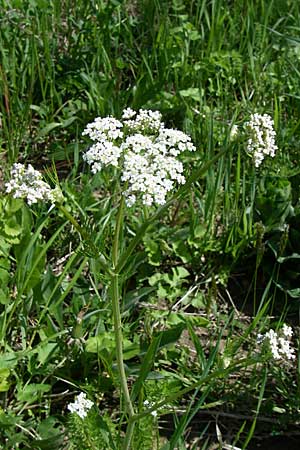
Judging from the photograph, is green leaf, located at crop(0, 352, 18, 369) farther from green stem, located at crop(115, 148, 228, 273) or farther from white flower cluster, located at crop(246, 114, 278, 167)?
white flower cluster, located at crop(246, 114, 278, 167)

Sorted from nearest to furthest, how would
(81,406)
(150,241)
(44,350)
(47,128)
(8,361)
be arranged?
(81,406), (8,361), (44,350), (150,241), (47,128)

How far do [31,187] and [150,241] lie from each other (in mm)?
1158

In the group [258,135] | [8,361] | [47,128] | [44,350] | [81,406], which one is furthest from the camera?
[47,128]

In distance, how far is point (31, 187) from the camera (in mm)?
1606

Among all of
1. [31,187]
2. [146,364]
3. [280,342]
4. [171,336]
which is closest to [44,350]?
[171,336]

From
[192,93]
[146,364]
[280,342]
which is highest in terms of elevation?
[280,342]

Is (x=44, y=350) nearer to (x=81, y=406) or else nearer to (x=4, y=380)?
(x=4, y=380)

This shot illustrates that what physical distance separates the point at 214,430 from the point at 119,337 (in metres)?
0.79

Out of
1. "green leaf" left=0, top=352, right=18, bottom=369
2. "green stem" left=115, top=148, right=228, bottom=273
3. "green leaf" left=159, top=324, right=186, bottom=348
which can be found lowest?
"green leaf" left=159, top=324, right=186, bottom=348

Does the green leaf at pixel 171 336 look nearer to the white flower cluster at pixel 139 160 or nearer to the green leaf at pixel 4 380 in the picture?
the green leaf at pixel 4 380

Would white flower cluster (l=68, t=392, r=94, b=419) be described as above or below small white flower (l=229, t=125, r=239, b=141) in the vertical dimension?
below

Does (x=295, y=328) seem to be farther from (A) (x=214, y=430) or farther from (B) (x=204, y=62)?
(B) (x=204, y=62)

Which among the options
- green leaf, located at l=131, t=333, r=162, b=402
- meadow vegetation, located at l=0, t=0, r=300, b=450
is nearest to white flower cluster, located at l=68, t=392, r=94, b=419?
meadow vegetation, located at l=0, t=0, r=300, b=450

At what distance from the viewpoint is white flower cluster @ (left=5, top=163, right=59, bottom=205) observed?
5.21ft
